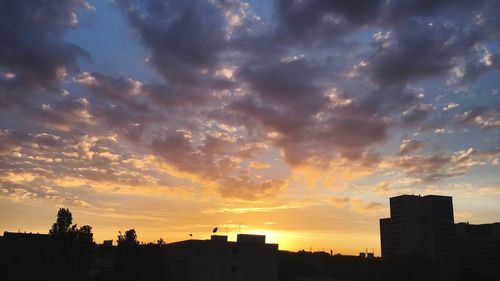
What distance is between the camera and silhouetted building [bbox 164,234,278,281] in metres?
80.6

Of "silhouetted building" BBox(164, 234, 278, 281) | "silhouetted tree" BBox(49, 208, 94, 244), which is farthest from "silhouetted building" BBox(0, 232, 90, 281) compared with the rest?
"silhouetted tree" BBox(49, 208, 94, 244)

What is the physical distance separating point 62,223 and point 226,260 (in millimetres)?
46960

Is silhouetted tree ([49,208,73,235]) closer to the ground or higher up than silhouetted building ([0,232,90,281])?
higher up

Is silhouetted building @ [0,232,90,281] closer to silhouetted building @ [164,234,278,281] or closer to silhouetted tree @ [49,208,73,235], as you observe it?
silhouetted building @ [164,234,278,281]

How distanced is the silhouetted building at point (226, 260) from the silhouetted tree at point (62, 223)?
120 feet

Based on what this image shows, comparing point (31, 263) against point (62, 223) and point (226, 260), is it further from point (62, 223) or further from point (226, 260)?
point (62, 223)

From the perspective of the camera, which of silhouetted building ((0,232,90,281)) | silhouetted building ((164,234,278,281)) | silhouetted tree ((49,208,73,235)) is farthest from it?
silhouetted tree ((49,208,73,235))

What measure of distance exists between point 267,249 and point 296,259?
145 feet

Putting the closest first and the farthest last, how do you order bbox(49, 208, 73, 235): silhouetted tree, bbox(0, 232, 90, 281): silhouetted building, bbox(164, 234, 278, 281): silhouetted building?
bbox(0, 232, 90, 281): silhouetted building
bbox(164, 234, 278, 281): silhouetted building
bbox(49, 208, 73, 235): silhouetted tree

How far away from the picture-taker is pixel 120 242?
4355 inches

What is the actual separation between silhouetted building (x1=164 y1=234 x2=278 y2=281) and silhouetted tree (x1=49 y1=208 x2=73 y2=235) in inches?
1436

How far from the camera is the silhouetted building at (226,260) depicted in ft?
265

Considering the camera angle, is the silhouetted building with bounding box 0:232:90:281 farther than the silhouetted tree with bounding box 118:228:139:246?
No

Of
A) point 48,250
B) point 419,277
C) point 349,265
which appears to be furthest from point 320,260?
point 48,250
